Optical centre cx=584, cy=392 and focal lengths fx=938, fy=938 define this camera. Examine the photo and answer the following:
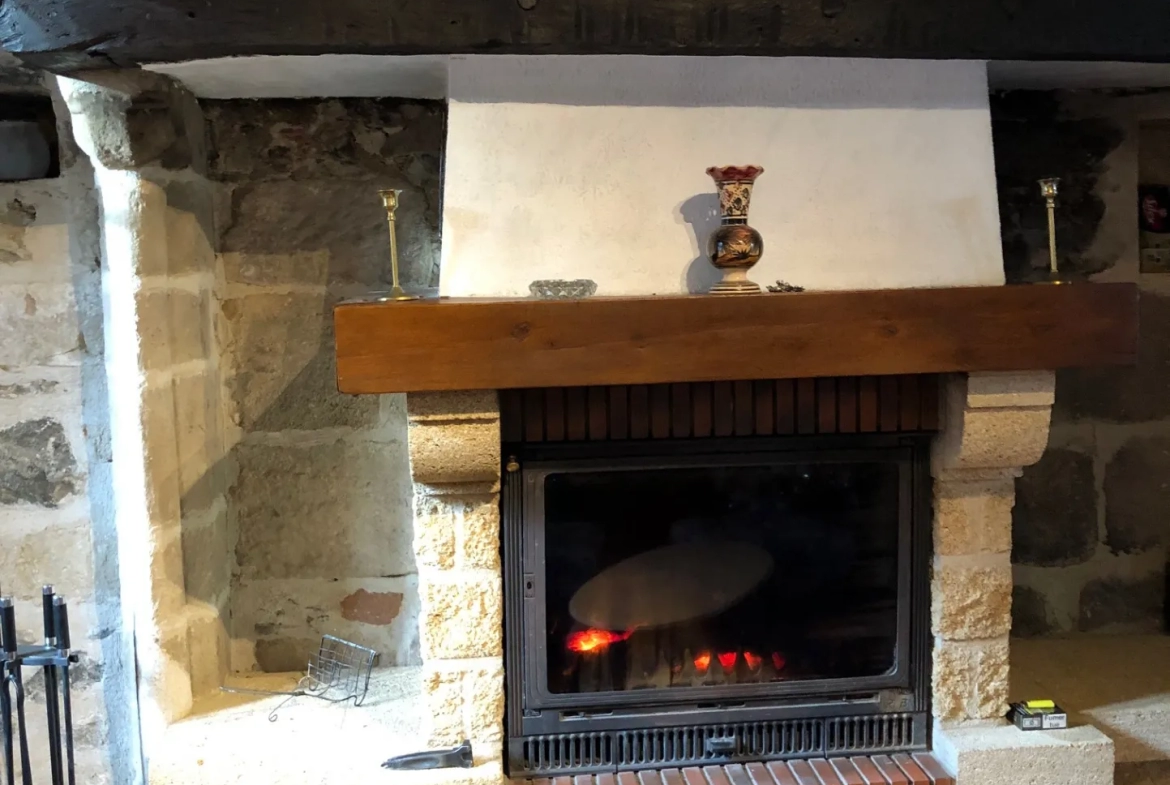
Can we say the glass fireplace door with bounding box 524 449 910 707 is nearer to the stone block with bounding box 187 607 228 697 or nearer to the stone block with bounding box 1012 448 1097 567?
the stone block with bounding box 1012 448 1097 567

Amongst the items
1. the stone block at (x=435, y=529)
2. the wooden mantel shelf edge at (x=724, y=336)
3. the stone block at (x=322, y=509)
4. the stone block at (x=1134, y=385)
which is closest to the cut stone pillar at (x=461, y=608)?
the stone block at (x=435, y=529)

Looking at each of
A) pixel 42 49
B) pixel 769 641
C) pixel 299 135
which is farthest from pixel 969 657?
pixel 42 49

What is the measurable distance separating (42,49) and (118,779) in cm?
145

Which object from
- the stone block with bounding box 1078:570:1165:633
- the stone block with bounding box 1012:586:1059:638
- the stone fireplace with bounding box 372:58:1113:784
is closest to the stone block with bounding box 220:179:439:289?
the stone fireplace with bounding box 372:58:1113:784

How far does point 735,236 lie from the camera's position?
1615 millimetres

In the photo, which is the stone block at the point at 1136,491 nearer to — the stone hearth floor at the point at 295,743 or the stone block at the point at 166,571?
the stone hearth floor at the point at 295,743

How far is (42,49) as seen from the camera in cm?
146

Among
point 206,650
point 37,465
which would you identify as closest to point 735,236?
point 206,650

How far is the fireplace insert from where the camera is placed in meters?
1.77

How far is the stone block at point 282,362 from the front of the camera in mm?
1990

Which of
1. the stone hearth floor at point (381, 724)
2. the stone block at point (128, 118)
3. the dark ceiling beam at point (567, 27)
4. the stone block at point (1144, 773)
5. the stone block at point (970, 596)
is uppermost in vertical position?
the dark ceiling beam at point (567, 27)

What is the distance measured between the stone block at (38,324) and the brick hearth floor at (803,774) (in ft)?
4.19

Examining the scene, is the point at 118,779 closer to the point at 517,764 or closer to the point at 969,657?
the point at 517,764

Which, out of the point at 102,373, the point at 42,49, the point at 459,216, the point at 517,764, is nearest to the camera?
the point at 42,49
